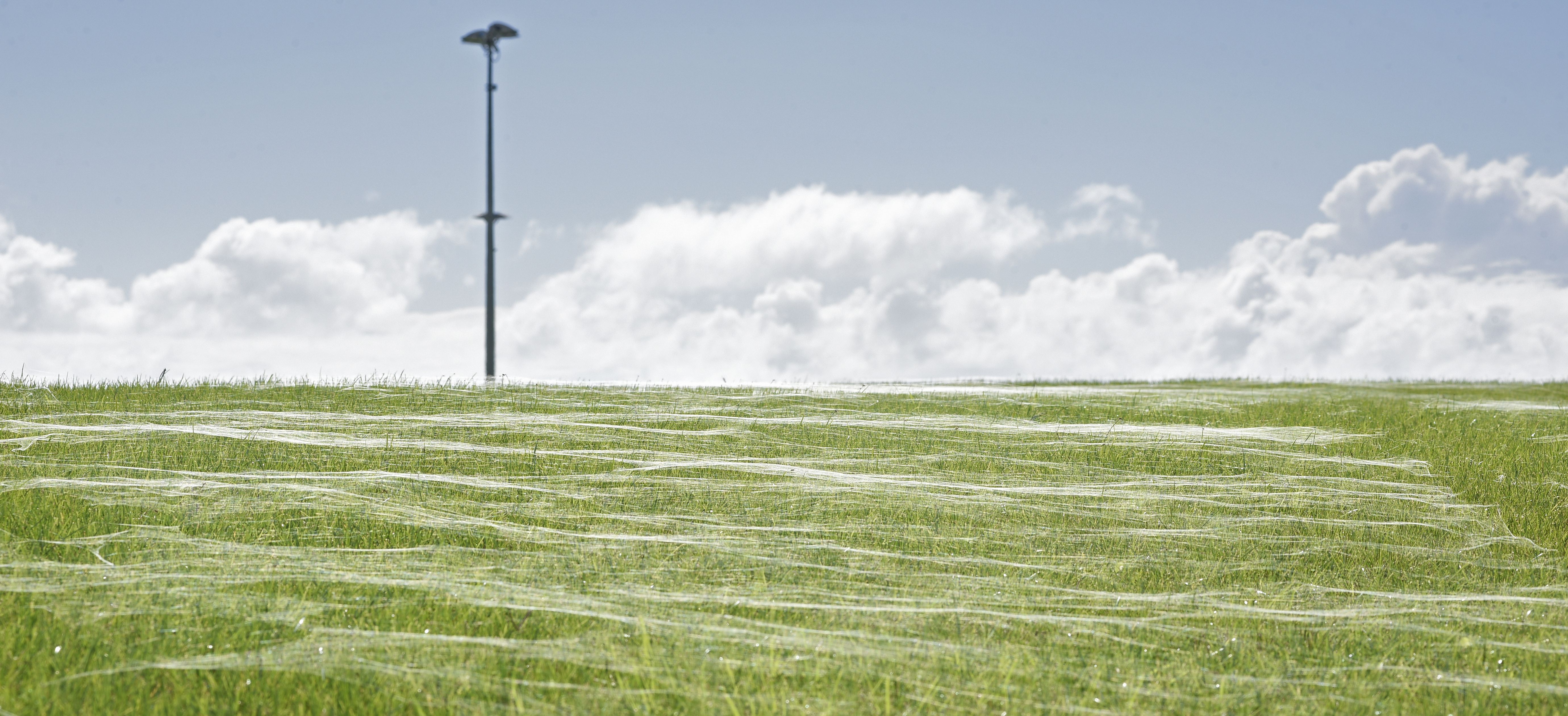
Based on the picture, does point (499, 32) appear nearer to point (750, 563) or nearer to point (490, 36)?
point (490, 36)

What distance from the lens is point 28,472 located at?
24.3 feet

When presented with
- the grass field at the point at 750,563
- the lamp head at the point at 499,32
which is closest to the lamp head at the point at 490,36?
the lamp head at the point at 499,32

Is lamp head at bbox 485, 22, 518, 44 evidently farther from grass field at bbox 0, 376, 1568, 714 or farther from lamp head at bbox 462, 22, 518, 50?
grass field at bbox 0, 376, 1568, 714

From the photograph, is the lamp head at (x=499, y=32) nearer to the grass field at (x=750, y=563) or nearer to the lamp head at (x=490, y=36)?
the lamp head at (x=490, y=36)

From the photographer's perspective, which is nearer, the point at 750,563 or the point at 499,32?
the point at 750,563

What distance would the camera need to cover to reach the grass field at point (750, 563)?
4.12 metres

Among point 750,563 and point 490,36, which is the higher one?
point 490,36

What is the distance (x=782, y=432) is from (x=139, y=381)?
806 cm

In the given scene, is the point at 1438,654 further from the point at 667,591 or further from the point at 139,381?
the point at 139,381

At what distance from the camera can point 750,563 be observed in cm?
565

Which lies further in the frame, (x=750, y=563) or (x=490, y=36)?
(x=490, y=36)

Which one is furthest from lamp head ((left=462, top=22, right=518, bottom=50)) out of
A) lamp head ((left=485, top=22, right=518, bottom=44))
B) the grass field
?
the grass field

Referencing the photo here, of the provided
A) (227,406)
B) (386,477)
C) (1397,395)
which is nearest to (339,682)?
(386,477)

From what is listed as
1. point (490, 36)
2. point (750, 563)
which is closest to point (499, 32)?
point (490, 36)
